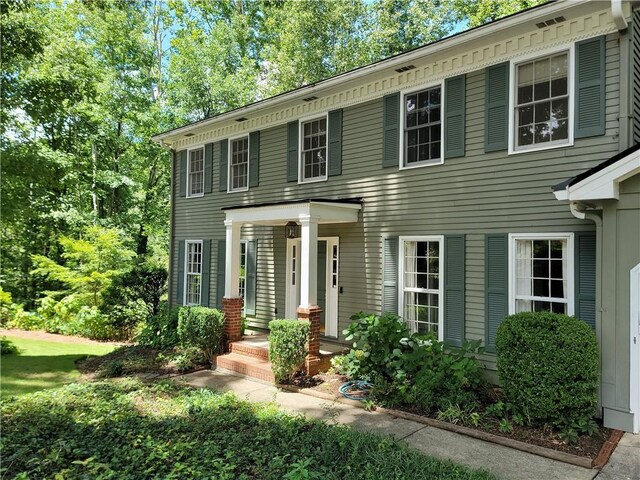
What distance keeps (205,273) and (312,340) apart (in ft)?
17.2

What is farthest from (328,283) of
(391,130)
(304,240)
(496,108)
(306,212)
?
(496,108)

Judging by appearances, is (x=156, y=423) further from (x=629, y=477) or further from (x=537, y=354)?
(x=629, y=477)

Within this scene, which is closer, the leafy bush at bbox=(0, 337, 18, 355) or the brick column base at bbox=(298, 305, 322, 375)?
the brick column base at bbox=(298, 305, 322, 375)

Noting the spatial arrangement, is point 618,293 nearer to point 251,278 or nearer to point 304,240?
point 304,240

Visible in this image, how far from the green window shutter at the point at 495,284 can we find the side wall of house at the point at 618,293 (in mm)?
1344

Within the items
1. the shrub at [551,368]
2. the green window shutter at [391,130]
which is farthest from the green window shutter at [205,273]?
the shrub at [551,368]

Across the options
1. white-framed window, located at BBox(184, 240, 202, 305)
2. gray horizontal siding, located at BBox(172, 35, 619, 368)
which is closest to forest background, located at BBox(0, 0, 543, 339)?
white-framed window, located at BBox(184, 240, 202, 305)

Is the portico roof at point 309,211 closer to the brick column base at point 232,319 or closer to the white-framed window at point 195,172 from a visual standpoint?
the brick column base at point 232,319

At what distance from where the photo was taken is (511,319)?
201 inches

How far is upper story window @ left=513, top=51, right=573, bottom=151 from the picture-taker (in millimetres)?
5762

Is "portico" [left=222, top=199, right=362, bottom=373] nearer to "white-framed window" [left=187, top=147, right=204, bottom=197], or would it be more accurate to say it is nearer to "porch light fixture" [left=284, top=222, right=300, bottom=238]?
"porch light fixture" [left=284, top=222, right=300, bottom=238]

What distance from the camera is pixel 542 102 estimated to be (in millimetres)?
5918

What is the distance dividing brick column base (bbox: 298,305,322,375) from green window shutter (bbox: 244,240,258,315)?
329 cm

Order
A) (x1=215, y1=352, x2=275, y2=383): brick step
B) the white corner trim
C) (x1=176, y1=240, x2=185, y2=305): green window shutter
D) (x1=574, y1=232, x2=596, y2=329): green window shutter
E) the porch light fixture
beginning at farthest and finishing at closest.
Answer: (x1=176, y1=240, x2=185, y2=305): green window shutter → the porch light fixture → (x1=215, y1=352, x2=275, y2=383): brick step → (x1=574, y1=232, x2=596, y2=329): green window shutter → the white corner trim
